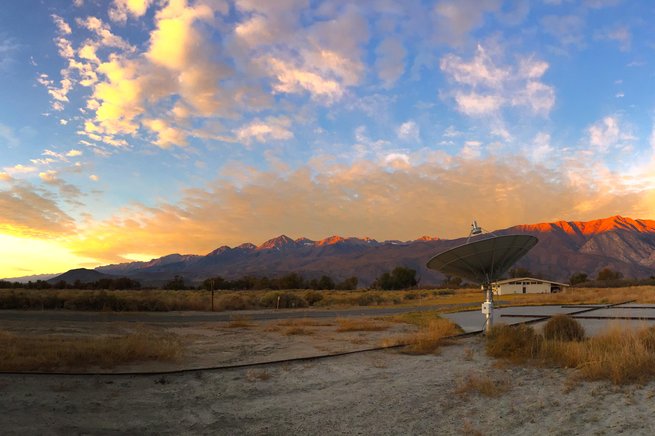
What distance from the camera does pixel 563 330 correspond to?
49.2 feet

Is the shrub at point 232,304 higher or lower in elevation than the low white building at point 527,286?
higher

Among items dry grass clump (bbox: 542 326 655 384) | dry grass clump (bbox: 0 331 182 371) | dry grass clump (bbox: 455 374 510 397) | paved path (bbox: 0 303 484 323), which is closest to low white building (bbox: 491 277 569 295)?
paved path (bbox: 0 303 484 323)

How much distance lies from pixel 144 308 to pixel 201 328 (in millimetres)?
16563

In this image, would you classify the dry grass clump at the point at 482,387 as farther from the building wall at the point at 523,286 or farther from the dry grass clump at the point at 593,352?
the building wall at the point at 523,286

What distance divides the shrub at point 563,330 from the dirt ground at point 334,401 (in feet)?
10.4

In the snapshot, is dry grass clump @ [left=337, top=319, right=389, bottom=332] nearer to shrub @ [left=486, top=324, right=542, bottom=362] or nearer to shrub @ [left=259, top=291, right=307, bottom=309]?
shrub @ [left=486, top=324, right=542, bottom=362]

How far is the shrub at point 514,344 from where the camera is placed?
42.0 feet

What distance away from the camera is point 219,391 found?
10547mm

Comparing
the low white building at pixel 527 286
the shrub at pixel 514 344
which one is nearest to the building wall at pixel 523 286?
the low white building at pixel 527 286

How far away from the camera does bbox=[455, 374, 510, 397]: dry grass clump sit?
9398mm

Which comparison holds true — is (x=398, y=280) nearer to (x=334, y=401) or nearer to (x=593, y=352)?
(x=593, y=352)

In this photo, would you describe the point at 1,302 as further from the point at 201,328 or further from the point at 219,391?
the point at 219,391

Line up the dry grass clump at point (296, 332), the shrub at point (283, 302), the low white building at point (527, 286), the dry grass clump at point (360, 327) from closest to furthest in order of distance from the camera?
1. the dry grass clump at point (296, 332)
2. the dry grass clump at point (360, 327)
3. the shrub at point (283, 302)
4. the low white building at point (527, 286)

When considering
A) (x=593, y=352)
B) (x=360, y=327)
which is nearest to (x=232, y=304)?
(x=360, y=327)
